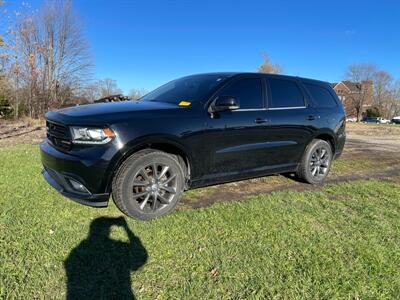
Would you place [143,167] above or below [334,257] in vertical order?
above

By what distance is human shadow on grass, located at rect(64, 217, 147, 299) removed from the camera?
245 centimetres

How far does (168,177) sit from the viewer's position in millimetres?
4020

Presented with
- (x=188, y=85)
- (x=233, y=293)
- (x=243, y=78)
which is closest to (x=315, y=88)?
(x=243, y=78)

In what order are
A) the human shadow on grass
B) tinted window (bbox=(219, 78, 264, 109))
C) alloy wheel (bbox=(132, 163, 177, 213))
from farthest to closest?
tinted window (bbox=(219, 78, 264, 109)), alloy wheel (bbox=(132, 163, 177, 213)), the human shadow on grass

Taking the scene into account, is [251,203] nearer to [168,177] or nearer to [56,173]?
[168,177]

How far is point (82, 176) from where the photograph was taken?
137 inches

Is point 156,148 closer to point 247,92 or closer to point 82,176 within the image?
point 82,176

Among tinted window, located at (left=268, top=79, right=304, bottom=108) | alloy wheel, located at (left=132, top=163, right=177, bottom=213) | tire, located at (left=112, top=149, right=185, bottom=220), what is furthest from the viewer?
tinted window, located at (left=268, top=79, right=304, bottom=108)

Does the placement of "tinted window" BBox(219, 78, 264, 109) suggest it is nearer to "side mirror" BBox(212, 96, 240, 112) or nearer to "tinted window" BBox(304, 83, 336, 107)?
"side mirror" BBox(212, 96, 240, 112)

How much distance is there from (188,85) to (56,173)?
89.7 inches

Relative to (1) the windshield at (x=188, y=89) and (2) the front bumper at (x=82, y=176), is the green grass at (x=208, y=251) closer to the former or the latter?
(2) the front bumper at (x=82, y=176)

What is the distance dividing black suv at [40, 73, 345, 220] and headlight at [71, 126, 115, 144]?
0.03ft

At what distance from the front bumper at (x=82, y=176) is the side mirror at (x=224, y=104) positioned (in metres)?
1.63

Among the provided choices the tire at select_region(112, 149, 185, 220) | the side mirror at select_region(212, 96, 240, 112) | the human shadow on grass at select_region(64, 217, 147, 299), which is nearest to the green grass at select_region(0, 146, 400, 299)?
the human shadow on grass at select_region(64, 217, 147, 299)
